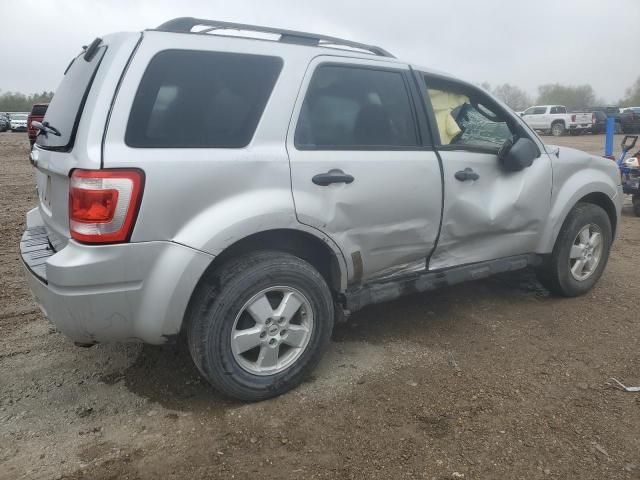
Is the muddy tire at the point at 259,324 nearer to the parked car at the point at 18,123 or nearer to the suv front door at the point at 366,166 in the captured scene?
the suv front door at the point at 366,166

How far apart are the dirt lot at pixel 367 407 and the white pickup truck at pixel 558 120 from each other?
93.4 ft

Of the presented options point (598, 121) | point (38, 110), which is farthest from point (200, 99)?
point (598, 121)

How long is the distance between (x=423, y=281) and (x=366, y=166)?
2.95ft

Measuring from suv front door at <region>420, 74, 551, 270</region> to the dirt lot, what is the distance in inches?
23.9

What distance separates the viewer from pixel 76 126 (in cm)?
249

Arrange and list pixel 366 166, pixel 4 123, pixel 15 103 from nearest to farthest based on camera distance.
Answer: pixel 366 166, pixel 4 123, pixel 15 103

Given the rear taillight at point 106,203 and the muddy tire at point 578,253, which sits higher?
the rear taillight at point 106,203

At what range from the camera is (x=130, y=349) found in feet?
11.2

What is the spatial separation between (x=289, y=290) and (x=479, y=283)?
2546 mm

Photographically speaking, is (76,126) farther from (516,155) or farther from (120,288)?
(516,155)

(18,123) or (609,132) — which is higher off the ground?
(609,132)

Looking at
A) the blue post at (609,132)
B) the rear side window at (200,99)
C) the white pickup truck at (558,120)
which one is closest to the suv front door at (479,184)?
the rear side window at (200,99)

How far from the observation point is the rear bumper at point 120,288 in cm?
231

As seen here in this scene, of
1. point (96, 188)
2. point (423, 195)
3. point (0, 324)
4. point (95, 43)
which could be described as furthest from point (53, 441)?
point (423, 195)
